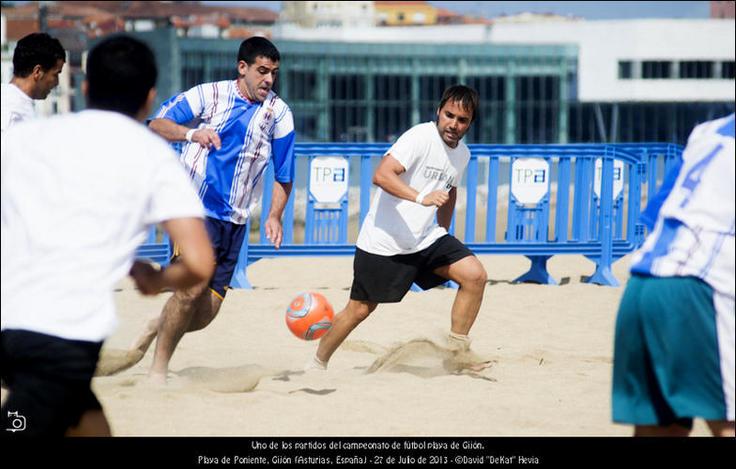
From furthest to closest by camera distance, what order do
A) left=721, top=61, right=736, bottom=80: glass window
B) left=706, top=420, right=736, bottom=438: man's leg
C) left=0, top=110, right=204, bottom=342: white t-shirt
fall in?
left=721, top=61, right=736, bottom=80: glass window → left=706, top=420, right=736, bottom=438: man's leg → left=0, top=110, right=204, bottom=342: white t-shirt

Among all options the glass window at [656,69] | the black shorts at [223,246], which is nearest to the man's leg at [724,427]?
the black shorts at [223,246]

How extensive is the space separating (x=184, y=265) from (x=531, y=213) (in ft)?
28.5

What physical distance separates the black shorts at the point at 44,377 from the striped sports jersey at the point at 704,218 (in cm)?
176

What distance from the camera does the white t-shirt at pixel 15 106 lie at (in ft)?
16.6

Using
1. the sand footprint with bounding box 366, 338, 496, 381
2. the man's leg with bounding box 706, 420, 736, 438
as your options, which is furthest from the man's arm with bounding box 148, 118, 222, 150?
the man's leg with bounding box 706, 420, 736, 438

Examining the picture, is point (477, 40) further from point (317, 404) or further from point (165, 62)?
point (317, 404)

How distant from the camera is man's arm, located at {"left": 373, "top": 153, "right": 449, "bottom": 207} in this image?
631 cm

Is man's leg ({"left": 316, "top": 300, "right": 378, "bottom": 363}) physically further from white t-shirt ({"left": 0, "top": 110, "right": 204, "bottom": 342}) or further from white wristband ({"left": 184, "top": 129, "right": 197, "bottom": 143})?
white t-shirt ({"left": 0, "top": 110, "right": 204, "bottom": 342})

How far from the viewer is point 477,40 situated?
9019 cm

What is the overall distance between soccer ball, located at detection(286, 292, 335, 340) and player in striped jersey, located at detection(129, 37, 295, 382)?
79cm

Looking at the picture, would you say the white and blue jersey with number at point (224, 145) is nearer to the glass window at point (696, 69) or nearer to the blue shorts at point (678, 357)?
the blue shorts at point (678, 357)

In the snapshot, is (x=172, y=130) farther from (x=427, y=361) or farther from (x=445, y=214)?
(x=427, y=361)
